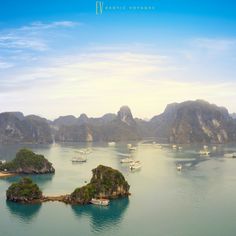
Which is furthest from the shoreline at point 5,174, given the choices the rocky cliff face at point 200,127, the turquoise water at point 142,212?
the rocky cliff face at point 200,127

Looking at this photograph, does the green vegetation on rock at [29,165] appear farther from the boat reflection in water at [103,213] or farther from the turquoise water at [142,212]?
the boat reflection in water at [103,213]

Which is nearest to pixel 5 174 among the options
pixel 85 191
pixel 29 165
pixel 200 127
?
pixel 29 165

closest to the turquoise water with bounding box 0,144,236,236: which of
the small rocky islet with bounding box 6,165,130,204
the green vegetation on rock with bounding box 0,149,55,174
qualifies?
the small rocky islet with bounding box 6,165,130,204

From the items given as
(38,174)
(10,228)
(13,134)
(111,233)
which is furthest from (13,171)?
(13,134)

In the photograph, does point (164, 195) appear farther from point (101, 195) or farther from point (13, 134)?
point (13, 134)

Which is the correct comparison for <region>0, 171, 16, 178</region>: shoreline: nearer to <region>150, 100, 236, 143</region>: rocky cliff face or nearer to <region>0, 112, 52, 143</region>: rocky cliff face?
<region>0, 112, 52, 143</region>: rocky cliff face

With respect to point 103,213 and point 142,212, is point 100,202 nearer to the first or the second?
point 103,213
